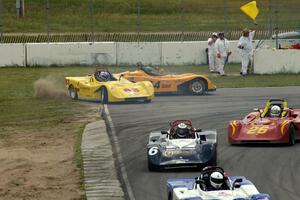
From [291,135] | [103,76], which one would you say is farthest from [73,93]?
[291,135]

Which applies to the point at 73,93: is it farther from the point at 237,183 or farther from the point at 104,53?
the point at 237,183

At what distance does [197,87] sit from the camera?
27.9 meters

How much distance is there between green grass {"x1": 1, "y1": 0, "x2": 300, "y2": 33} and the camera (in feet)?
144

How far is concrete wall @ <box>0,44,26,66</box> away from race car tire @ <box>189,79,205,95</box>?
→ 11161 mm

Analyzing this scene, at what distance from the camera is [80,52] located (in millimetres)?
37406

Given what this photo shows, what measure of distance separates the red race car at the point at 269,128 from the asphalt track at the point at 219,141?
0.18 metres

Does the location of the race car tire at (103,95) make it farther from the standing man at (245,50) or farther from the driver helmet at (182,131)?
the driver helmet at (182,131)

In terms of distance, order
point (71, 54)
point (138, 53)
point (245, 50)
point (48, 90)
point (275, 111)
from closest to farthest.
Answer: point (275, 111) → point (48, 90) → point (245, 50) → point (71, 54) → point (138, 53)

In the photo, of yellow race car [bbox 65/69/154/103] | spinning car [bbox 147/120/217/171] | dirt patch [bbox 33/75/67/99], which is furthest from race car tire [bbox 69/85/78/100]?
spinning car [bbox 147/120/217/171]

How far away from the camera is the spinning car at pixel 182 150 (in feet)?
51.4

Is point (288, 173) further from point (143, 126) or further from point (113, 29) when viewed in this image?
point (113, 29)

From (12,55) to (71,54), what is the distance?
7.96 ft

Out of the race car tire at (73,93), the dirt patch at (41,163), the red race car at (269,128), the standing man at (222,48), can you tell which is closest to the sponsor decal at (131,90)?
the race car tire at (73,93)

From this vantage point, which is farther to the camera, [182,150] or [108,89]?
[108,89]
